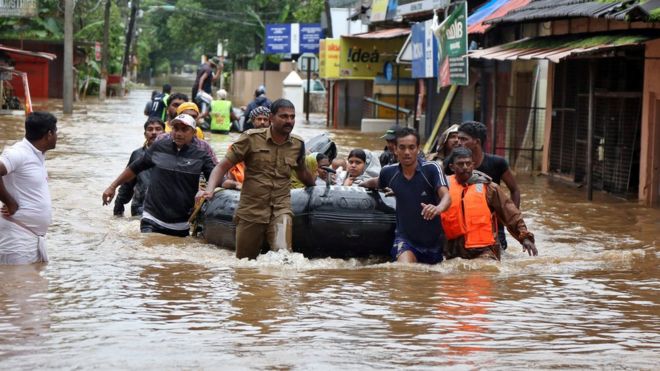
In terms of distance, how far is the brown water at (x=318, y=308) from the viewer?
655 cm

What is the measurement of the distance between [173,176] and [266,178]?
136cm

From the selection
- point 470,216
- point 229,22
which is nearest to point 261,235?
point 470,216

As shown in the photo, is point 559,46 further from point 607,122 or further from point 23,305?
point 23,305

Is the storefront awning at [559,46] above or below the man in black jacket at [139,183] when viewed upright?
above

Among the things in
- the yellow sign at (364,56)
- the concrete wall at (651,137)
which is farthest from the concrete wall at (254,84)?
the concrete wall at (651,137)

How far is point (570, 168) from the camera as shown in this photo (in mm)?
19844

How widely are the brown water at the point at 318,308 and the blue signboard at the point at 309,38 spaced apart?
4294 centimetres

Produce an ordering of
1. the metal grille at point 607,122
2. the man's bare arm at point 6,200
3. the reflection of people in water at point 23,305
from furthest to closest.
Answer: the metal grille at point 607,122 → the man's bare arm at point 6,200 → the reflection of people in water at point 23,305

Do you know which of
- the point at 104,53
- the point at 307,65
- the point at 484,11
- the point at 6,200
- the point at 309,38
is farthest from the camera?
the point at 104,53

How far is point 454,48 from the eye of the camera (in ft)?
72.2

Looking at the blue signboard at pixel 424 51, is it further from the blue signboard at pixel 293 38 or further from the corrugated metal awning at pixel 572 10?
the blue signboard at pixel 293 38

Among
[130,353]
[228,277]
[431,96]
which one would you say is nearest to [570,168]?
[431,96]

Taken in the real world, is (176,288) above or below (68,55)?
below

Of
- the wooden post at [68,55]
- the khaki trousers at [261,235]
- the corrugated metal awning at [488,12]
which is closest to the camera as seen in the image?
the khaki trousers at [261,235]
